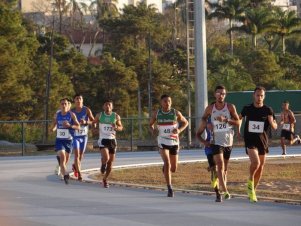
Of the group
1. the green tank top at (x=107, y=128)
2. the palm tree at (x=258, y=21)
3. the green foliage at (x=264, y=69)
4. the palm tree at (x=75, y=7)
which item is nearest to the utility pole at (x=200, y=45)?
the green tank top at (x=107, y=128)

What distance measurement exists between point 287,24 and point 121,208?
69.6 meters

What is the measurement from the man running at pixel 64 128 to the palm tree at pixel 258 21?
60266 mm

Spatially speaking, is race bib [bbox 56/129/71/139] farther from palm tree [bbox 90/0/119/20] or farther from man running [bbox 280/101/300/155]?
palm tree [bbox 90/0/119/20]

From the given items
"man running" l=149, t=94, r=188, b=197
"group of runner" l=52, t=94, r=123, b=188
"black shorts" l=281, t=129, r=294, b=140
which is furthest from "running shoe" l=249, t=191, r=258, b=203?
"black shorts" l=281, t=129, r=294, b=140

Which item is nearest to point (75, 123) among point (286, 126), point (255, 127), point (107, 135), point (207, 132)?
point (107, 135)

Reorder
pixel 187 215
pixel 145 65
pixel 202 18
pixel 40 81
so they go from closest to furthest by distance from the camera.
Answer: pixel 187 215 → pixel 202 18 → pixel 40 81 → pixel 145 65

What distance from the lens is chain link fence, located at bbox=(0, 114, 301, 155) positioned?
40.1 meters

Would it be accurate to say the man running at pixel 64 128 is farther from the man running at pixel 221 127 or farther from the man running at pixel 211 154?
the man running at pixel 221 127

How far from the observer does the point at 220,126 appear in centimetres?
1591

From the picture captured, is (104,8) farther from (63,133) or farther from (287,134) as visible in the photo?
(63,133)

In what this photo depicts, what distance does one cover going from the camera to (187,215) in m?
13.5

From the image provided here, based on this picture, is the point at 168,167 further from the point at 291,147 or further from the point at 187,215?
the point at 291,147

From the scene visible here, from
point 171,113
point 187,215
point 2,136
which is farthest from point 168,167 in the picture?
point 2,136

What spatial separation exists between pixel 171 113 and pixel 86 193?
7.23 feet
